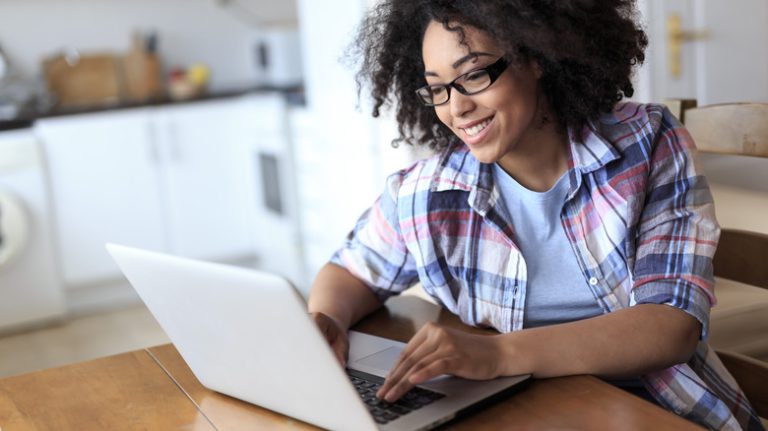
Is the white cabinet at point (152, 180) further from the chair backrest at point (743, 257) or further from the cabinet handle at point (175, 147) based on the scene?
the chair backrest at point (743, 257)

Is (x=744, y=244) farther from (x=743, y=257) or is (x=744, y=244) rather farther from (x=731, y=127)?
(x=731, y=127)

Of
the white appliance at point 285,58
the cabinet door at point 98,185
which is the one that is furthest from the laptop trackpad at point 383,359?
the white appliance at point 285,58

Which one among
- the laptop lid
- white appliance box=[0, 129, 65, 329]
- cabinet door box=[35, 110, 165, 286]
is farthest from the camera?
cabinet door box=[35, 110, 165, 286]

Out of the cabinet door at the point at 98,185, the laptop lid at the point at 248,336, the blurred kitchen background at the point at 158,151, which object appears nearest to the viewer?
the laptop lid at the point at 248,336

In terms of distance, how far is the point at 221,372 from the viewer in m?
1.14

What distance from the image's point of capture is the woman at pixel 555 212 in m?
1.23

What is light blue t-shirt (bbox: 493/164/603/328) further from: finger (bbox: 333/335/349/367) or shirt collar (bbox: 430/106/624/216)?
finger (bbox: 333/335/349/367)

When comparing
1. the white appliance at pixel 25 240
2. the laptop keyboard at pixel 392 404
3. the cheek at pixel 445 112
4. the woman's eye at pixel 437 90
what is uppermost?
the woman's eye at pixel 437 90

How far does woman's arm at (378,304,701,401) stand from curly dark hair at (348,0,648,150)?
35 centimetres

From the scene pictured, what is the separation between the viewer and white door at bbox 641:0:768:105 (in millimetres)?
2758

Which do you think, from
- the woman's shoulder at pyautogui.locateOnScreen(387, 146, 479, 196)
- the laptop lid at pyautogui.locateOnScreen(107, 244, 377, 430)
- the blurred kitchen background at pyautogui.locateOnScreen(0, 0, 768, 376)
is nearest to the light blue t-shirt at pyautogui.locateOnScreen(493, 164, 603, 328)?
the woman's shoulder at pyautogui.locateOnScreen(387, 146, 479, 196)

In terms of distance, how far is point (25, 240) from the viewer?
13.2 ft

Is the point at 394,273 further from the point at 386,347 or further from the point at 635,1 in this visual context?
the point at 635,1

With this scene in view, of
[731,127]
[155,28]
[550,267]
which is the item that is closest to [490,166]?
[550,267]
